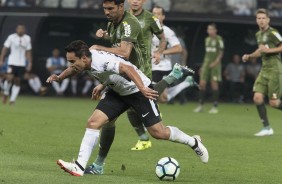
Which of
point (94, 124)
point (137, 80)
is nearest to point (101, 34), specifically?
point (94, 124)

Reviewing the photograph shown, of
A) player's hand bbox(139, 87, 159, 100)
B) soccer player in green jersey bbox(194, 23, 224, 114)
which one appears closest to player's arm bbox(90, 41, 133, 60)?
player's hand bbox(139, 87, 159, 100)

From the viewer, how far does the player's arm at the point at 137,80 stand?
10.8 metres

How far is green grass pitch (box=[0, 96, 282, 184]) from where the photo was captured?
38.1 feet

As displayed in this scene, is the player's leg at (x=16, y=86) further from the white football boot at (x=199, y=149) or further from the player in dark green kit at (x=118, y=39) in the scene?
the white football boot at (x=199, y=149)

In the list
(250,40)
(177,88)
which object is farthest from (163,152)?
(250,40)

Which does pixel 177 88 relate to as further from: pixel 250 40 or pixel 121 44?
pixel 121 44

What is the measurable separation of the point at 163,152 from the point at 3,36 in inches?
723

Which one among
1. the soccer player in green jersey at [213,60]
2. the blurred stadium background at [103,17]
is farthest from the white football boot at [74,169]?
Result: the blurred stadium background at [103,17]

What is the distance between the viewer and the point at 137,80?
10.8 meters

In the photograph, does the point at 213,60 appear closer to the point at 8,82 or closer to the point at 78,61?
the point at 8,82

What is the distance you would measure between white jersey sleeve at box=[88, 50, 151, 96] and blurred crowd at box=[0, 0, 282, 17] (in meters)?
20.5

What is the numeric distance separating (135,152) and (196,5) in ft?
58.3

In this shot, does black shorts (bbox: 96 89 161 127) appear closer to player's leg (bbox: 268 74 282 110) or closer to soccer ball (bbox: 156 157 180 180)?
soccer ball (bbox: 156 157 180 180)

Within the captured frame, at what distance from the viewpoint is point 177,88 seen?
25.2 metres
